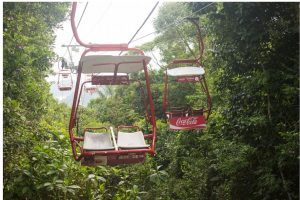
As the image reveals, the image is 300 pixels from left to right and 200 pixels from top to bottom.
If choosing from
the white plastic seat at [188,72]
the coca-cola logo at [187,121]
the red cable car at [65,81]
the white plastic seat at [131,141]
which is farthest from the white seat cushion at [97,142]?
the red cable car at [65,81]

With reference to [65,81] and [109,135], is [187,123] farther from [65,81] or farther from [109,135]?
[65,81]

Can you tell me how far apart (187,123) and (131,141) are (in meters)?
1.12

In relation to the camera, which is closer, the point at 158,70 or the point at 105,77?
the point at 105,77

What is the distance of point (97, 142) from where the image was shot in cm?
497

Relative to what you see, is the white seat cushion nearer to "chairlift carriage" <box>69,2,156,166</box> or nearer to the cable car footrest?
"chairlift carriage" <box>69,2,156,166</box>

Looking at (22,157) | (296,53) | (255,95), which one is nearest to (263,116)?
(255,95)

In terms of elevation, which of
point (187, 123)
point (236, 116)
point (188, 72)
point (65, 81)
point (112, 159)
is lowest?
point (112, 159)

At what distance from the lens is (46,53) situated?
7.74 metres

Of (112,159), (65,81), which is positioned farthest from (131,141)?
(65,81)

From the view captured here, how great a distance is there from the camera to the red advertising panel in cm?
571

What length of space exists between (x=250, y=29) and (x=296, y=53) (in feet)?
2.35

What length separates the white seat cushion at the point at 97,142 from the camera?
15.5ft

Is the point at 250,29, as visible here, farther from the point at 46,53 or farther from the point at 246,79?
the point at 46,53

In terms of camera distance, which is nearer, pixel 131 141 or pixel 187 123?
pixel 131 141
